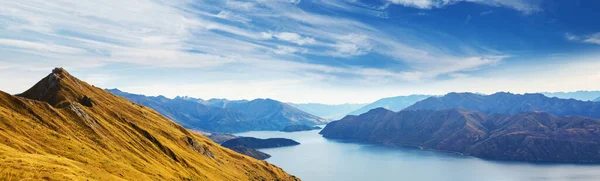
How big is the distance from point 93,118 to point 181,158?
4282cm

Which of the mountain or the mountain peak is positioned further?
the mountain peak

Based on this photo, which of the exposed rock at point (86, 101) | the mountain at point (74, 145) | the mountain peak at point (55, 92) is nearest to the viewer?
the mountain at point (74, 145)

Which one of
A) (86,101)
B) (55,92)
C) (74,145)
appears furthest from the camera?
(55,92)

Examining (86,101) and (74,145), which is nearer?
(74,145)

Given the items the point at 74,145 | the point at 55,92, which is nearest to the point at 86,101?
the point at 55,92

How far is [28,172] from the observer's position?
6700 centimetres

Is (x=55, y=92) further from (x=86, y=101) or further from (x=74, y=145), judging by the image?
(x=74, y=145)

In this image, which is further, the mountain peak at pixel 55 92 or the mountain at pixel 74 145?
the mountain peak at pixel 55 92

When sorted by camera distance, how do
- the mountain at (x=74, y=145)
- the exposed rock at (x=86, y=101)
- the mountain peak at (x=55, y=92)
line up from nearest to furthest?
the mountain at (x=74, y=145), the mountain peak at (x=55, y=92), the exposed rock at (x=86, y=101)

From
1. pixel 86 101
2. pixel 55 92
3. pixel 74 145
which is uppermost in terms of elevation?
pixel 55 92

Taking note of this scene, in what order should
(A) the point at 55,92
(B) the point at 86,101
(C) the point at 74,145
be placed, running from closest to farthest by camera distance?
1. (C) the point at 74,145
2. (B) the point at 86,101
3. (A) the point at 55,92

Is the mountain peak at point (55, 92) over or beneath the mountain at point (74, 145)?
over

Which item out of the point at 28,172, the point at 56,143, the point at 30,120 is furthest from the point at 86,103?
the point at 28,172

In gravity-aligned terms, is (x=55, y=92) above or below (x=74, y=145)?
above
